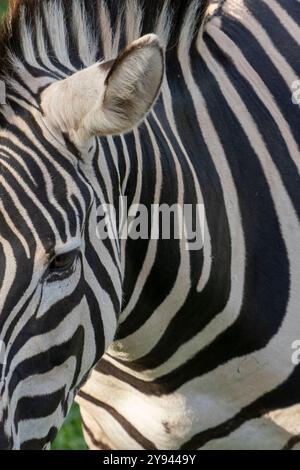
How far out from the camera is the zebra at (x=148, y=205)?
110 inches

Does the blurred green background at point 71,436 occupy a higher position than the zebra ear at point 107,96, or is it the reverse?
the zebra ear at point 107,96

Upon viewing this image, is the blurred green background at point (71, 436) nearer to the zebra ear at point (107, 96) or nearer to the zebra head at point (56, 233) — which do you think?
the zebra head at point (56, 233)

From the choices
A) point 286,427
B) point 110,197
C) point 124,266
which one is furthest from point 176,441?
point 110,197

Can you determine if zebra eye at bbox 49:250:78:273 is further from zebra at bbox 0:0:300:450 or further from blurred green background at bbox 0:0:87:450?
blurred green background at bbox 0:0:87:450

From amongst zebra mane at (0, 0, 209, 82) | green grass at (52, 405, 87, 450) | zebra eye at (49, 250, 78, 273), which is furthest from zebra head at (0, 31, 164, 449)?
green grass at (52, 405, 87, 450)

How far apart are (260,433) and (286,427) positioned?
9cm

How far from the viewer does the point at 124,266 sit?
3.18 metres

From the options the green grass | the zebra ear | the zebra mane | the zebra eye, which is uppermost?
the zebra mane

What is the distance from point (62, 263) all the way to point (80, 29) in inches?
32.9

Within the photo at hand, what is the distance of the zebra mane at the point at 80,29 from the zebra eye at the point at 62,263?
22.5 inches

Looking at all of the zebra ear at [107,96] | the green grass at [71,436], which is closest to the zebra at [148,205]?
the zebra ear at [107,96]

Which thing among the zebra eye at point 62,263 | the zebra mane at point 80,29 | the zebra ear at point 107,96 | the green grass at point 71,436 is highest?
the zebra mane at point 80,29

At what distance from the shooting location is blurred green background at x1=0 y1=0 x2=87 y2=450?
230 inches

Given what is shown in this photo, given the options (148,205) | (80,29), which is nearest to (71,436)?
(148,205)
